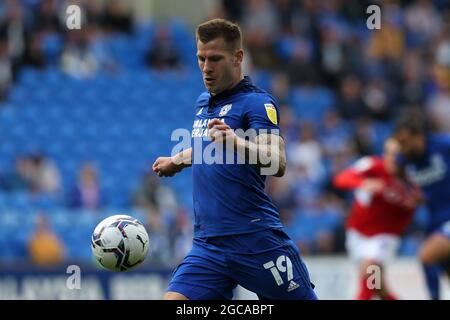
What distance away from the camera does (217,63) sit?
6.80 meters

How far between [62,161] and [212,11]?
5611 millimetres

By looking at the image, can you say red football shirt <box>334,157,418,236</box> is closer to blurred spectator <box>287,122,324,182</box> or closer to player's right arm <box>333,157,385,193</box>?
player's right arm <box>333,157,385,193</box>

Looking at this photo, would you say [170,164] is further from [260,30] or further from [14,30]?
[260,30]

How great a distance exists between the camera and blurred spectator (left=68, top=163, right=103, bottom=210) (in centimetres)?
1592

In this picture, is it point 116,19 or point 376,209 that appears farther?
point 116,19

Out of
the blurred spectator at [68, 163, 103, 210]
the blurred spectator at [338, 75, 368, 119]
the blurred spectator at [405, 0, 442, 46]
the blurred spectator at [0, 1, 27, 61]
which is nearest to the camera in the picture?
the blurred spectator at [68, 163, 103, 210]

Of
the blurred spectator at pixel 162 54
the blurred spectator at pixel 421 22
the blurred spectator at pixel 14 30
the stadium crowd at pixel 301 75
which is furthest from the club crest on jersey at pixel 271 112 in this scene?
the blurred spectator at pixel 421 22

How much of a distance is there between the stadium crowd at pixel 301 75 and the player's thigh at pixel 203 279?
26.8ft

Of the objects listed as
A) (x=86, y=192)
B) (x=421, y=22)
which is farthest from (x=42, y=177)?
(x=421, y=22)

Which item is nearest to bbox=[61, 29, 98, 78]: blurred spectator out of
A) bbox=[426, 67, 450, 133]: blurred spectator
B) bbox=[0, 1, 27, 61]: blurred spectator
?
bbox=[0, 1, 27, 61]: blurred spectator

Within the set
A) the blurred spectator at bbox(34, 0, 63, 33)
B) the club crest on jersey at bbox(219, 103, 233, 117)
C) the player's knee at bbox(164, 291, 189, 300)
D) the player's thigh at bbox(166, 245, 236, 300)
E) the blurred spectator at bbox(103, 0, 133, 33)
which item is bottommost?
the player's knee at bbox(164, 291, 189, 300)

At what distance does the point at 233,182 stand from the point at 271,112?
1.62ft
